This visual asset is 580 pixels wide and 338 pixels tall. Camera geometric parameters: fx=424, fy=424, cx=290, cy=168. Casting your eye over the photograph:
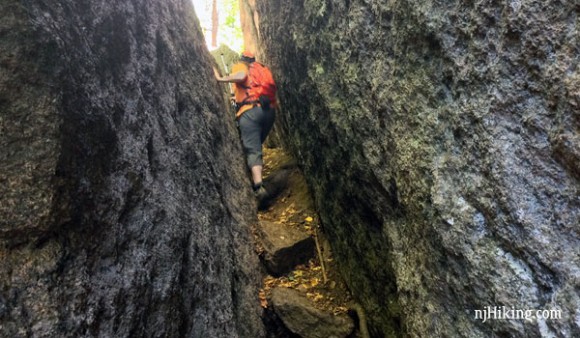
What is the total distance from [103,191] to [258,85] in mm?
5236

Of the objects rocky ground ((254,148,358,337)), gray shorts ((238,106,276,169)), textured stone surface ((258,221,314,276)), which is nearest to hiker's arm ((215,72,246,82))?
gray shorts ((238,106,276,169))

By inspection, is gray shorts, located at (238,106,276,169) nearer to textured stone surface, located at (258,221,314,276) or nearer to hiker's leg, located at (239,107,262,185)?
hiker's leg, located at (239,107,262,185)

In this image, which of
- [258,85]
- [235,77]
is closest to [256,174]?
[258,85]

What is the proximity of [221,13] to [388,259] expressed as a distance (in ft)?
72.8

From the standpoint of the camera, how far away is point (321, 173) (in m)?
7.13

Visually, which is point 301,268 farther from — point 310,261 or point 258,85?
point 258,85

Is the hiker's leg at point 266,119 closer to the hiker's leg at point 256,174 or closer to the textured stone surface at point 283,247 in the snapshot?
the hiker's leg at point 256,174

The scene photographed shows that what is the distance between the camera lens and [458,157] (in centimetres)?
333

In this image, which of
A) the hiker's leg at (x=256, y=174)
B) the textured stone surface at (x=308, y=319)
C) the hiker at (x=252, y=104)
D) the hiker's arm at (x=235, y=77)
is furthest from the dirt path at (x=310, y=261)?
the hiker's arm at (x=235, y=77)

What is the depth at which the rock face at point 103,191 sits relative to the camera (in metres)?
2.88

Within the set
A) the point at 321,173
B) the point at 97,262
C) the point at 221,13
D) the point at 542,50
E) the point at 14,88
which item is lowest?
the point at 97,262

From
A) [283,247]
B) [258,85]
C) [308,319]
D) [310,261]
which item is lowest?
[308,319]

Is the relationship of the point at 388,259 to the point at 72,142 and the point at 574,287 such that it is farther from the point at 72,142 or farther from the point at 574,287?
the point at 72,142

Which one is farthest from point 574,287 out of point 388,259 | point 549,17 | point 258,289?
point 258,289
